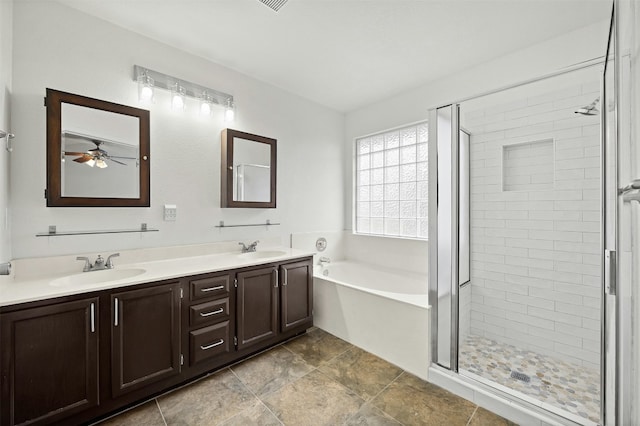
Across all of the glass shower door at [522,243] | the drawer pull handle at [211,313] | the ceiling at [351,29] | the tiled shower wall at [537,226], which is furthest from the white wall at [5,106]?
the tiled shower wall at [537,226]

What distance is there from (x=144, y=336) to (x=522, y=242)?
317cm

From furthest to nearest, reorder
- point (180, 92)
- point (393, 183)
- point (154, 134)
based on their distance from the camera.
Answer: point (393, 183)
point (180, 92)
point (154, 134)

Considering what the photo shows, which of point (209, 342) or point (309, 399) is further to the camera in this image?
point (209, 342)

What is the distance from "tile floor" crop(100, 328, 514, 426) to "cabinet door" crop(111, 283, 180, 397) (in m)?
0.21

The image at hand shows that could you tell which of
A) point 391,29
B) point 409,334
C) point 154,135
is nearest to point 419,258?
point 409,334

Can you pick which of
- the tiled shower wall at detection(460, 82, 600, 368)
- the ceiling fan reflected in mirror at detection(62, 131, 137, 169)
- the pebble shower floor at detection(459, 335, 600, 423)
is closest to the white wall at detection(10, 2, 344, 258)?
the ceiling fan reflected in mirror at detection(62, 131, 137, 169)

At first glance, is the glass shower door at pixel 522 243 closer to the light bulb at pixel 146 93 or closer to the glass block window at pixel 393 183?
the glass block window at pixel 393 183

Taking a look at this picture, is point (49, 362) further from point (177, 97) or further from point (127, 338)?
point (177, 97)

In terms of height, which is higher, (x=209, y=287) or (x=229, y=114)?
(x=229, y=114)

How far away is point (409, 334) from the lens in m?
2.11

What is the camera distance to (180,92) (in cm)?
234

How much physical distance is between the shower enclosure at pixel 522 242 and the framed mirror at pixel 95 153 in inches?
91.0

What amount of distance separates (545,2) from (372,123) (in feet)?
6.51

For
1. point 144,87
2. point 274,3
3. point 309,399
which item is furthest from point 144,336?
point 274,3
